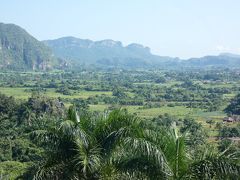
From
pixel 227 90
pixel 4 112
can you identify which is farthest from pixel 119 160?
pixel 227 90

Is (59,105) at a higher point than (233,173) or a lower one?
lower

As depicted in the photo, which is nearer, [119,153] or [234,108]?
[119,153]

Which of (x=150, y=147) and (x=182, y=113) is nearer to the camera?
(x=150, y=147)

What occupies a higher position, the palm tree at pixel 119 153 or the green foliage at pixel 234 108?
the palm tree at pixel 119 153

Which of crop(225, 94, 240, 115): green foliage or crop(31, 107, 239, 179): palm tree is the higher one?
crop(31, 107, 239, 179): palm tree

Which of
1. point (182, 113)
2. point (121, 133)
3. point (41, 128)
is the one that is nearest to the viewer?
point (121, 133)

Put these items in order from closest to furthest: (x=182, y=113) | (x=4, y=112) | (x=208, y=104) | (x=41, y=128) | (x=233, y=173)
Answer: (x=233, y=173), (x=41, y=128), (x=4, y=112), (x=182, y=113), (x=208, y=104)

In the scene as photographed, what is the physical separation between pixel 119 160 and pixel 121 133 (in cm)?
50

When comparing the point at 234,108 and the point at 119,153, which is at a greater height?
the point at 119,153

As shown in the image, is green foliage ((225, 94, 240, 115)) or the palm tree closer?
the palm tree

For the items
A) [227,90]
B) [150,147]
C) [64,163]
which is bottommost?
[227,90]

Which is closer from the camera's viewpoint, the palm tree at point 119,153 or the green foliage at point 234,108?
the palm tree at point 119,153

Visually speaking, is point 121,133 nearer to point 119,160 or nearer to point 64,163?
point 119,160

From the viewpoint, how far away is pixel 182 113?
238ft
